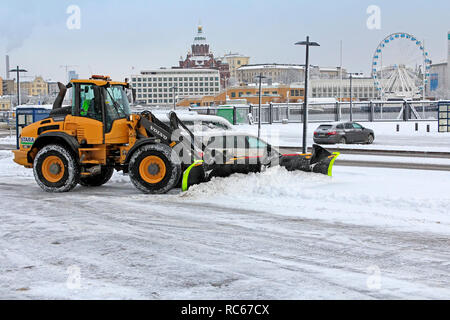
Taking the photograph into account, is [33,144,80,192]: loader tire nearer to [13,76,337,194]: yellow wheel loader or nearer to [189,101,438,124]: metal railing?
[13,76,337,194]: yellow wheel loader

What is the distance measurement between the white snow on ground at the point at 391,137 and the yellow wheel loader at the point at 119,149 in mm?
18645

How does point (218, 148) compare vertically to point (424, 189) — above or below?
above

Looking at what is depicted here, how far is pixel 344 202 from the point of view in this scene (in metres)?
12.0

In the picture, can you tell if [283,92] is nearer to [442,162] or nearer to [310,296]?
[442,162]

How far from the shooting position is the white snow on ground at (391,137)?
31.9 meters

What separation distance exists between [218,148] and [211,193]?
159cm

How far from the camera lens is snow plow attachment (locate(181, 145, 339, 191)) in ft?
42.1

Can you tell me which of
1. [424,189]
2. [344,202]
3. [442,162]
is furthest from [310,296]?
[442,162]

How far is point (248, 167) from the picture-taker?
44.4 ft

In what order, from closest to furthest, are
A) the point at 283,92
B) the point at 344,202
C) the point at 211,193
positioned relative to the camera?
the point at 344,202 < the point at 211,193 < the point at 283,92

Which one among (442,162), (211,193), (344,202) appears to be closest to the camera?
(344,202)

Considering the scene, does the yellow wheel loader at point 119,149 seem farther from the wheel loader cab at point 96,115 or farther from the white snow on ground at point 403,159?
the white snow on ground at point 403,159
